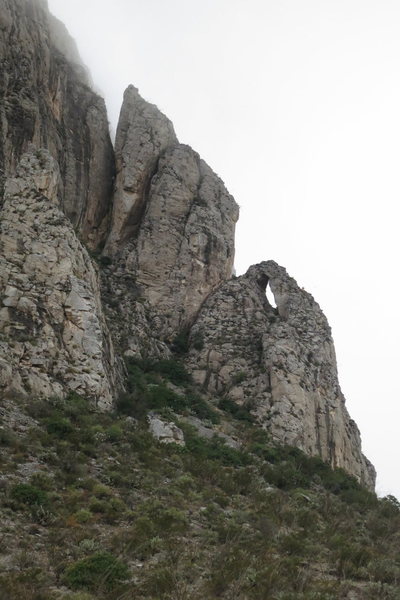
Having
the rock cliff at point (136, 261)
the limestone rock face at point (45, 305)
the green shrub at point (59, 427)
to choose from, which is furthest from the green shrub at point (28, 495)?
the rock cliff at point (136, 261)

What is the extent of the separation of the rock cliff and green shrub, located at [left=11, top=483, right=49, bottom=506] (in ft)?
42.6

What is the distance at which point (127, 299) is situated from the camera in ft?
151

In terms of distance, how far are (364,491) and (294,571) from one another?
23.0 metres

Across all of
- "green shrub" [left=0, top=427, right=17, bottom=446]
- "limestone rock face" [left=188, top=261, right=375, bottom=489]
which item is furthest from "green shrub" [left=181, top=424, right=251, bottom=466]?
"green shrub" [left=0, top=427, right=17, bottom=446]

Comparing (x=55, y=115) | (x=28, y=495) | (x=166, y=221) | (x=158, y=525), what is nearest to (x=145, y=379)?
(x=166, y=221)

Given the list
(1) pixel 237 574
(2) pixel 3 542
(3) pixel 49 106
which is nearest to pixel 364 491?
(1) pixel 237 574

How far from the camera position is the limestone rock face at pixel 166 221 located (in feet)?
160

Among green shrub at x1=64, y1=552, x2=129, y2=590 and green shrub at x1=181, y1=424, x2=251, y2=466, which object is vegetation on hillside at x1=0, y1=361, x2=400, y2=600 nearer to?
green shrub at x1=64, y1=552, x2=129, y2=590

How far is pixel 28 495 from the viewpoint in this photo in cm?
1495

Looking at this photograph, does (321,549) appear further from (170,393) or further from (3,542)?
(170,393)

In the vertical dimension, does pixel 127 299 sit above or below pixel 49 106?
below

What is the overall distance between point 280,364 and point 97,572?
108ft

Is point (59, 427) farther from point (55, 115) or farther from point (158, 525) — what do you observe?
point (55, 115)

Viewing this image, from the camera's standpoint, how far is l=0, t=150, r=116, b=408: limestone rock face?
25.8 m
